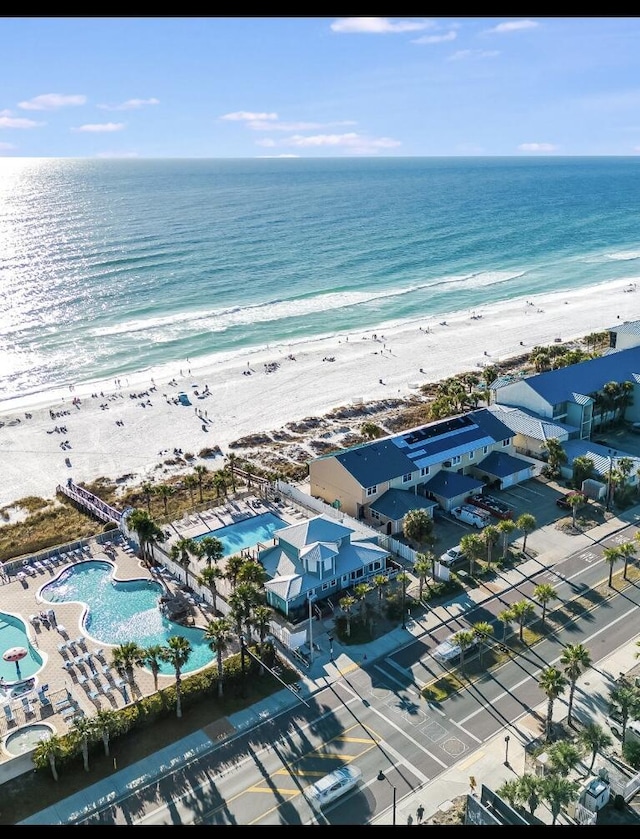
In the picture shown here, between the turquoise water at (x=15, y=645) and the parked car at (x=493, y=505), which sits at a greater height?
the turquoise water at (x=15, y=645)

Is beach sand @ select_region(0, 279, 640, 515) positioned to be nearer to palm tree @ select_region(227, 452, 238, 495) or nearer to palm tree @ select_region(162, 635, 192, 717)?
palm tree @ select_region(227, 452, 238, 495)

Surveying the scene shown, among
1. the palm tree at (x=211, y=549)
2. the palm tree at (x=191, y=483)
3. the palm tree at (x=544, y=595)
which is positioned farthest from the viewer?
the palm tree at (x=191, y=483)

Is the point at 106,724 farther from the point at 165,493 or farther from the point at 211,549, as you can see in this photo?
the point at 165,493

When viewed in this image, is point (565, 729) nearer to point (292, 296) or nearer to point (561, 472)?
point (561, 472)

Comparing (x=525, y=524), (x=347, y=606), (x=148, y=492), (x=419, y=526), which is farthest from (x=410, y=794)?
(x=148, y=492)

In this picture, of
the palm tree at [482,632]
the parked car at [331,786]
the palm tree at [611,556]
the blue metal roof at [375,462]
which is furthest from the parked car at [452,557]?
the parked car at [331,786]

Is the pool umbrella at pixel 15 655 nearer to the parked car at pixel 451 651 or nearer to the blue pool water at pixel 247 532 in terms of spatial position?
the blue pool water at pixel 247 532
